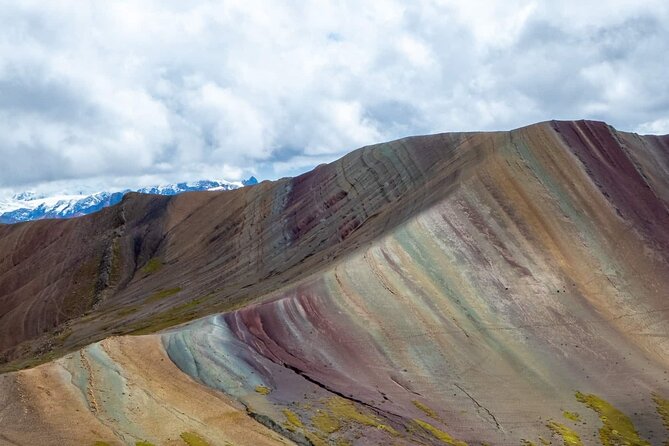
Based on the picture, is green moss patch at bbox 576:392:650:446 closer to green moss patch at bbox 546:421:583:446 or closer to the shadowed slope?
green moss patch at bbox 546:421:583:446

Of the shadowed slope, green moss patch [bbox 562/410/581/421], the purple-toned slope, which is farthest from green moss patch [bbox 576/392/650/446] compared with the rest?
the shadowed slope

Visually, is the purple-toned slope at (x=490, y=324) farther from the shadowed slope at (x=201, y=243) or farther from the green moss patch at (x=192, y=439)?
the shadowed slope at (x=201, y=243)

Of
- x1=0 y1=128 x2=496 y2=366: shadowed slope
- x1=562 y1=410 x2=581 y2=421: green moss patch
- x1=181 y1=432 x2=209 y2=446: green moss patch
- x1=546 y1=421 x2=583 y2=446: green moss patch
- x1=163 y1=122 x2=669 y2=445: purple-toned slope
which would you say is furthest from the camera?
x1=0 y1=128 x2=496 y2=366: shadowed slope

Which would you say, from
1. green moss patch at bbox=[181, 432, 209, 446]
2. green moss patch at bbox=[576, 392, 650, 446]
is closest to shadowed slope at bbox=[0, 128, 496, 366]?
green moss patch at bbox=[576, 392, 650, 446]

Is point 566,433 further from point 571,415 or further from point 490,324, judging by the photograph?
point 490,324

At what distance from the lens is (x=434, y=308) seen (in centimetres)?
7481

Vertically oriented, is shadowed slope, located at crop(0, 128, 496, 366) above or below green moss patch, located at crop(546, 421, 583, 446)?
above

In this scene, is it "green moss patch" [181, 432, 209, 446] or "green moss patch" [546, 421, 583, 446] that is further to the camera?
"green moss patch" [546, 421, 583, 446]

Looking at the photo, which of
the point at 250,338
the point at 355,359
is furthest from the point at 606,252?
the point at 250,338

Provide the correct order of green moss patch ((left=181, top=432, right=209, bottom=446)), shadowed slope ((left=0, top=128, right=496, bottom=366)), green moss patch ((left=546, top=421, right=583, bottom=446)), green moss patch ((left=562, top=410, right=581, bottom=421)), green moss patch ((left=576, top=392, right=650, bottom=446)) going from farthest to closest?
1. shadowed slope ((left=0, top=128, right=496, bottom=366))
2. green moss patch ((left=562, top=410, right=581, bottom=421))
3. green moss patch ((left=576, top=392, right=650, bottom=446))
4. green moss patch ((left=546, top=421, right=583, bottom=446))
5. green moss patch ((left=181, top=432, right=209, bottom=446))

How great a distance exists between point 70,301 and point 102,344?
93.6m

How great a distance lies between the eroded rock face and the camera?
175 ft

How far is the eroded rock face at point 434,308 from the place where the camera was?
5347 cm

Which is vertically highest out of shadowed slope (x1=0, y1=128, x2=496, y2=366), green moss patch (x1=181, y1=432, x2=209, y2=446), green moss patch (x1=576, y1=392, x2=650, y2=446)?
shadowed slope (x1=0, y1=128, x2=496, y2=366)
